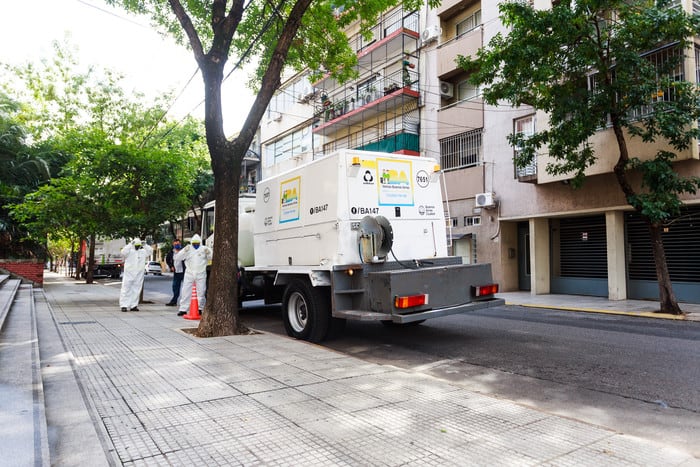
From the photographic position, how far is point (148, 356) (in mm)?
6297

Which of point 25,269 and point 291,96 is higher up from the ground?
point 291,96

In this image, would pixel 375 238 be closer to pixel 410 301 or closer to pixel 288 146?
pixel 410 301

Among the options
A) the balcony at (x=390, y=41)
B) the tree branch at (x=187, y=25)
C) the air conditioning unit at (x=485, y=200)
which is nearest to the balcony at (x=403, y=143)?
the balcony at (x=390, y=41)

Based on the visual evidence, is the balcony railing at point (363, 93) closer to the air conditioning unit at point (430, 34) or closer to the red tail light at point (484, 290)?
the air conditioning unit at point (430, 34)

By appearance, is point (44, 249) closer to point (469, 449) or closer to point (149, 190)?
point (149, 190)

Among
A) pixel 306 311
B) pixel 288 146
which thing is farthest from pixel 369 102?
pixel 306 311

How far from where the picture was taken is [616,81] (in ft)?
36.7

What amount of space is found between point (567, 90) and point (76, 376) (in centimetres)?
1235

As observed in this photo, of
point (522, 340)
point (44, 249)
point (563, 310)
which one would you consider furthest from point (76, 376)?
point (44, 249)

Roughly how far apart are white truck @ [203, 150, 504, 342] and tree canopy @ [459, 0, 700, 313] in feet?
19.2

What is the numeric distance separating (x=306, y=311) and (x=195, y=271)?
4.45m

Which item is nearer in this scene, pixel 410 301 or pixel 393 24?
pixel 410 301

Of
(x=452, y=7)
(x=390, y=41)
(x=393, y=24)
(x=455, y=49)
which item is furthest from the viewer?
(x=393, y=24)

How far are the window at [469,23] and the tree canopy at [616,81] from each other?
8130 mm
